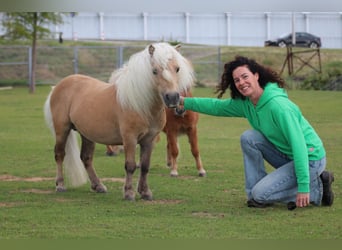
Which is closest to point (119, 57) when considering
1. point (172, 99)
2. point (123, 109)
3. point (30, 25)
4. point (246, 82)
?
point (30, 25)

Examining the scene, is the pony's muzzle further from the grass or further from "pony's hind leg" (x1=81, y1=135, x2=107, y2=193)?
"pony's hind leg" (x1=81, y1=135, x2=107, y2=193)

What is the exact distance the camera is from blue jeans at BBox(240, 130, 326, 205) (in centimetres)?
696

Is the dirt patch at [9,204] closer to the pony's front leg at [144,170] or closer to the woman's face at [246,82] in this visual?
the pony's front leg at [144,170]

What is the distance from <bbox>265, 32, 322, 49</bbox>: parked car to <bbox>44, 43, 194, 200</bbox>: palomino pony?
26546mm

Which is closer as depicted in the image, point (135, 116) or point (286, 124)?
point (286, 124)

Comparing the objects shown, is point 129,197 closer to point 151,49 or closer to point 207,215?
point 207,215

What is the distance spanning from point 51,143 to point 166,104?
6662mm

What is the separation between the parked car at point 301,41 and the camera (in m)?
34.7

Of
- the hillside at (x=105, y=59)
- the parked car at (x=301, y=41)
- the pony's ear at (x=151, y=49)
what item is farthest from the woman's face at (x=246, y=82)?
the parked car at (x=301, y=41)

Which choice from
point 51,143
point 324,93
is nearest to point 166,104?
point 51,143

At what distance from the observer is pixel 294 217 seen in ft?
21.6

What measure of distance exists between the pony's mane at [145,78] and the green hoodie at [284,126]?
0.51 meters

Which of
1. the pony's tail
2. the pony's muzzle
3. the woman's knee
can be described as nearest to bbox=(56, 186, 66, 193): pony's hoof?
the pony's tail

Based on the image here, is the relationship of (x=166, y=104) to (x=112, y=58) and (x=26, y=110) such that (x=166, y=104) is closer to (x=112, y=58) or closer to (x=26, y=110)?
(x=26, y=110)
